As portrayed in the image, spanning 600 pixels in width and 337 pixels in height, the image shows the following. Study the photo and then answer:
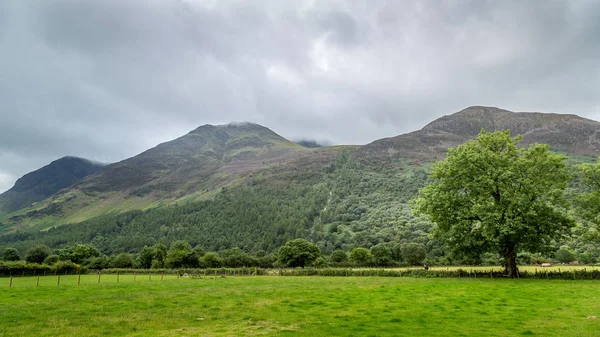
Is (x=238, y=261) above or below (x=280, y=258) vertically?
below

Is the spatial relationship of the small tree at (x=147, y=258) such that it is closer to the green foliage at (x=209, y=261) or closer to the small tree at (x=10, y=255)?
the green foliage at (x=209, y=261)

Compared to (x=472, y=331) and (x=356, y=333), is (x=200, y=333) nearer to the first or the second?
(x=356, y=333)

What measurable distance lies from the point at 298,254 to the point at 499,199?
65.5 m

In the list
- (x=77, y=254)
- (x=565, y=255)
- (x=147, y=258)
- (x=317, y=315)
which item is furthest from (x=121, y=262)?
(x=565, y=255)

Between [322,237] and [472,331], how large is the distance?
16615cm

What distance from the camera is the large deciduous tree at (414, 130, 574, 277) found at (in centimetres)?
4022

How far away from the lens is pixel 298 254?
328 ft

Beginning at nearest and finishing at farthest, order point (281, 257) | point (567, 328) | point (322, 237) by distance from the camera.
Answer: point (567, 328) → point (281, 257) → point (322, 237)

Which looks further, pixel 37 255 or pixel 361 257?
pixel 37 255

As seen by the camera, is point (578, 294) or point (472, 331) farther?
point (578, 294)

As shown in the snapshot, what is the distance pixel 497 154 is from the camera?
44250mm

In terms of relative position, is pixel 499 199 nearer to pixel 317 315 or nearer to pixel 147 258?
pixel 317 315

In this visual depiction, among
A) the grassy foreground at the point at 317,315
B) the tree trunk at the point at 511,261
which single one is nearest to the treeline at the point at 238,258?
the tree trunk at the point at 511,261

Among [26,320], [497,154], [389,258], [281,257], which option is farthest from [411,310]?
[389,258]
